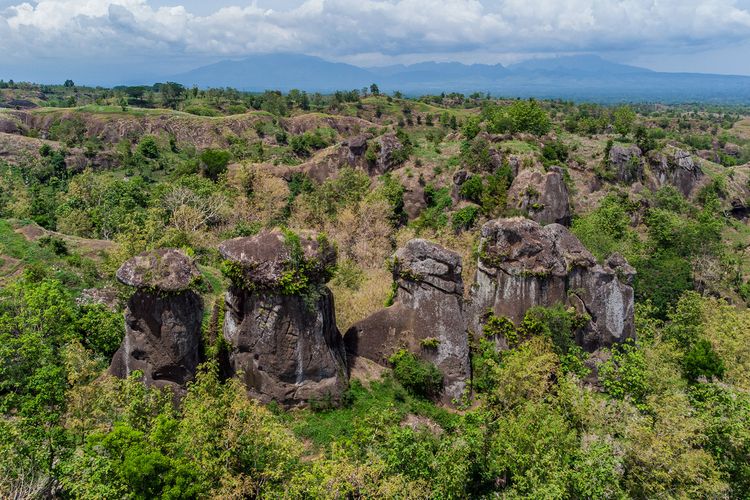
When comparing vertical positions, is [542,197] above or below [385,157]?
below

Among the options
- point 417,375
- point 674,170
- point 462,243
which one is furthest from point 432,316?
point 674,170

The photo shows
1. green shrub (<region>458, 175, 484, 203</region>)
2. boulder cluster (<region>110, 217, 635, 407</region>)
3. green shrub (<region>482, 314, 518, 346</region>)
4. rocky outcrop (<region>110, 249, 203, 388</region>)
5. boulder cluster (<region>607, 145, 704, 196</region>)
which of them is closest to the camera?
rocky outcrop (<region>110, 249, 203, 388</region>)

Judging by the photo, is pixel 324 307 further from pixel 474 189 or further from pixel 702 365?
pixel 474 189

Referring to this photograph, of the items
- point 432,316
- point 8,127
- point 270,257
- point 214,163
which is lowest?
point 432,316

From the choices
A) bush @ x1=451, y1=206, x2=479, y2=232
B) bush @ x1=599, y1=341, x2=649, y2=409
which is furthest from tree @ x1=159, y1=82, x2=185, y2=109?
bush @ x1=599, y1=341, x2=649, y2=409

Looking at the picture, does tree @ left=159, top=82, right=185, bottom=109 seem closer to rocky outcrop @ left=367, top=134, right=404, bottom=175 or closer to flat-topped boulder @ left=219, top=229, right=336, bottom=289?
rocky outcrop @ left=367, top=134, right=404, bottom=175

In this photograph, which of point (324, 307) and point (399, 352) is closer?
point (324, 307)
